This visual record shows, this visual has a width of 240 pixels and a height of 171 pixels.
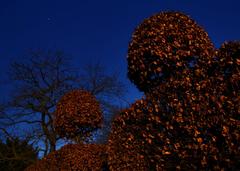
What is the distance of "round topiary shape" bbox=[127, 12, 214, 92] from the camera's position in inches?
244

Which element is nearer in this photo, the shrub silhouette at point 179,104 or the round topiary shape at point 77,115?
the shrub silhouette at point 179,104

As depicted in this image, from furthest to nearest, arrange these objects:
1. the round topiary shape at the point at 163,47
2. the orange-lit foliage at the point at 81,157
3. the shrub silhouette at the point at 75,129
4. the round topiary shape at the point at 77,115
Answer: the round topiary shape at the point at 77,115, the shrub silhouette at the point at 75,129, the orange-lit foliage at the point at 81,157, the round topiary shape at the point at 163,47

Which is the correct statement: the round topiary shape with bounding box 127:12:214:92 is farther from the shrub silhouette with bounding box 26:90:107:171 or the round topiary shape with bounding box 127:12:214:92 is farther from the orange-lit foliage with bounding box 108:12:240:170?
the shrub silhouette with bounding box 26:90:107:171

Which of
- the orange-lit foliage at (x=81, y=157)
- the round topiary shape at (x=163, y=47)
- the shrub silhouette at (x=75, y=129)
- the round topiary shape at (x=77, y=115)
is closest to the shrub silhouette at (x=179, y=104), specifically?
the round topiary shape at (x=163, y=47)

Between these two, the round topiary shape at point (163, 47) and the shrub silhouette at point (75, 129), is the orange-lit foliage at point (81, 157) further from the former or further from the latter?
the round topiary shape at point (163, 47)

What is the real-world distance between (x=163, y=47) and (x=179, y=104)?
1854mm

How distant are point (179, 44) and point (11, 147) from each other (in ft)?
65.0

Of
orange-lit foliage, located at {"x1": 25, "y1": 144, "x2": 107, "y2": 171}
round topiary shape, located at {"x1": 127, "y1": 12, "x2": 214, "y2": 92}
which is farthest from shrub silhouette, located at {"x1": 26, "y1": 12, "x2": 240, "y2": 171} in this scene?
orange-lit foliage, located at {"x1": 25, "y1": 144, "x2": 107, "y2": 171}

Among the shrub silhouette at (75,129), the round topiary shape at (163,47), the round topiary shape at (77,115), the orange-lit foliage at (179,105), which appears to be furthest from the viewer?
the round topiary shape at (77,115)

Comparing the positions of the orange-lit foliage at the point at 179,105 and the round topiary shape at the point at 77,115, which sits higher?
the round topiary shape at the point at 77,115

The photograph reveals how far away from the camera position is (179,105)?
4797 mm

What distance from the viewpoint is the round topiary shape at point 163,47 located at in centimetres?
621

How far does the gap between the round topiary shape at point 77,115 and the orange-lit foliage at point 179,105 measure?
150 inches

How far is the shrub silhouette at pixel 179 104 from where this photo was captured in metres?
4.13
